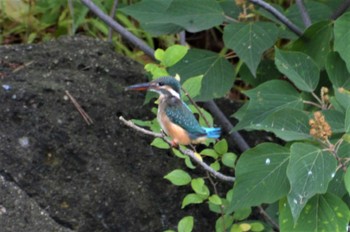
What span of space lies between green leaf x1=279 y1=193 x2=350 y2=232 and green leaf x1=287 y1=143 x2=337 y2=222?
16 cm

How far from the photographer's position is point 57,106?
139 inches

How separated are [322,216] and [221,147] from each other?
0.51 metres

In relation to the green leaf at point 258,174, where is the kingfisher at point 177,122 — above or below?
above

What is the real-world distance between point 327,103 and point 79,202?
101 cm

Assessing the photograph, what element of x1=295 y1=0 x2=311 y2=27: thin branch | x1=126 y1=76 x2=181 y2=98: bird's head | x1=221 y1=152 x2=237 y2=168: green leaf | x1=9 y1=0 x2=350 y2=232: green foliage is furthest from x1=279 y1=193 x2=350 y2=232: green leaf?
x1=295 y1=0 x2=311 y2=27: thin branch

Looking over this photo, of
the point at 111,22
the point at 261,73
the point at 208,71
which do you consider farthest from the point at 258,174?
the point at 111,22

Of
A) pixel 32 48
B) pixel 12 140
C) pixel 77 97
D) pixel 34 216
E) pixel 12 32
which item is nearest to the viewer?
pixel 34 216

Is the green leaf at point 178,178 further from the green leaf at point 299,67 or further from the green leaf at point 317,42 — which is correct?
the green leaf at point 317,42

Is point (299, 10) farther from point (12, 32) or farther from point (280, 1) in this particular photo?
point (12, 32)

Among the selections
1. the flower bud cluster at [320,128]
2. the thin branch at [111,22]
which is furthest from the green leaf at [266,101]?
the thin branch at [111,22]

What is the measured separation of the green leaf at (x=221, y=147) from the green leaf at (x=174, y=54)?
0.36m

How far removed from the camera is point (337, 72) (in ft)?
10.7

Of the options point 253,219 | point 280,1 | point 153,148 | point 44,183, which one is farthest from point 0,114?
point 280,1

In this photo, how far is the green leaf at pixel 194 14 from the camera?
3387mm
